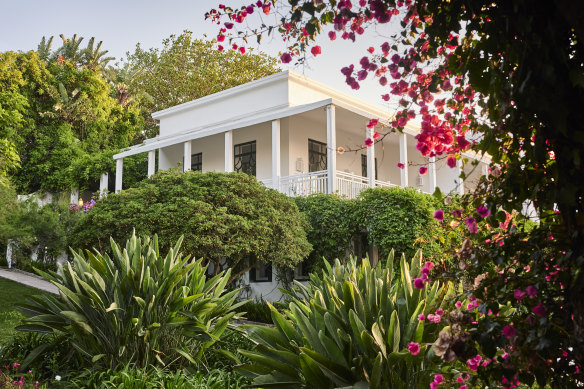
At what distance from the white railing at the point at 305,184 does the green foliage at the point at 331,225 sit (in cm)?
90

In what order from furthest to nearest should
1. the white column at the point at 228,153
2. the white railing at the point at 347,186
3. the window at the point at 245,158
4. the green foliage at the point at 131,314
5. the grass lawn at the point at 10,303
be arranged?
the window at the point at 245,158
the white column at the point at 228,153
the white railing at the point at 347,186
the grass lawn at the point at 10,303
the green foliage at the point at 131,314

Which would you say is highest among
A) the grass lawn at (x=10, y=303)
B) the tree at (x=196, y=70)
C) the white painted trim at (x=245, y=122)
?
the tree at (x=196, y=70)

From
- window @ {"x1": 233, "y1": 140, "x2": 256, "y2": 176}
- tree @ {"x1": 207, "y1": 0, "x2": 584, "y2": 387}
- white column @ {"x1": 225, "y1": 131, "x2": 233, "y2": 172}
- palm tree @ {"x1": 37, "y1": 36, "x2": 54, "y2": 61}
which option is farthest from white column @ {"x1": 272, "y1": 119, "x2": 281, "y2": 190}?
palm tree @ {"x1": 37, "y1": 36, "x2": 54, "y2": 61}

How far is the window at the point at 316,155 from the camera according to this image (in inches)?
778

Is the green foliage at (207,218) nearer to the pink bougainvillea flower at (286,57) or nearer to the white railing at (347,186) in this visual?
the white railing at (347,186)

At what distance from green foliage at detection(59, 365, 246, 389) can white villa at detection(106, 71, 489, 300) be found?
9741 mm

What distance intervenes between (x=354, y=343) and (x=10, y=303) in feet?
40.4

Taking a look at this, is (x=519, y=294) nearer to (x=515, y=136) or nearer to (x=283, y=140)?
(x=515, y=136)

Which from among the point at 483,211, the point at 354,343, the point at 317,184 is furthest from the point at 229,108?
the point at 483,211

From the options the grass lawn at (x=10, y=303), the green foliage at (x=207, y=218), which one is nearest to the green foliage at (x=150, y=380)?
the grass lawn at (x=10, y=303)

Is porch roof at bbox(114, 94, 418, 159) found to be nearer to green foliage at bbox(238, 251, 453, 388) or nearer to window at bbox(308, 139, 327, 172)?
window at bbox(308, 139, 327, 172)

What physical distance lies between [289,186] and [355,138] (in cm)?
546

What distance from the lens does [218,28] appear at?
437cm

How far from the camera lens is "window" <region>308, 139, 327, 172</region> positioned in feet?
64.8
